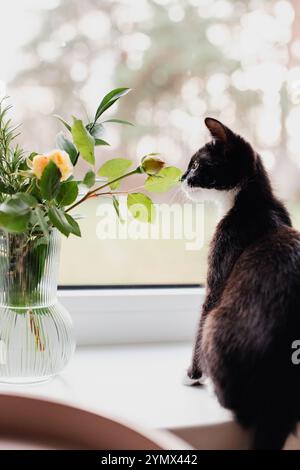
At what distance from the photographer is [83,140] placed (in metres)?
0.91

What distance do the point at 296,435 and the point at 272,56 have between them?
2.67ft

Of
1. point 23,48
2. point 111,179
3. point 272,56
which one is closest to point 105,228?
point 111,179

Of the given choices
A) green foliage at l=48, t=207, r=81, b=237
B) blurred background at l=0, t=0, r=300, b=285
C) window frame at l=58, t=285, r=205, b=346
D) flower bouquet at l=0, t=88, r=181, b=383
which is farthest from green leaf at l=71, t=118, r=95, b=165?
window frame at l=58, t=285, r=205, b=346

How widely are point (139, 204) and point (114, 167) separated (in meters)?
0.08

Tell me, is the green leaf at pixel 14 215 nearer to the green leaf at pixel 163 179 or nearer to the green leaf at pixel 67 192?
the green leaf at pixel 67 192

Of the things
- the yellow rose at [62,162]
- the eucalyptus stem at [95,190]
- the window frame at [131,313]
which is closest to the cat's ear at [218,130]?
the eucalyptus stem at [95,190]

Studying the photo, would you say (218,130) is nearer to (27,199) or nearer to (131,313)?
(27,199)

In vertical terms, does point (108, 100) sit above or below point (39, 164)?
above

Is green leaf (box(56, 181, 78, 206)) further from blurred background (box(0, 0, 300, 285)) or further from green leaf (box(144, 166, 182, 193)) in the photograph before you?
blurred background (box(0, 0, 300, 285))

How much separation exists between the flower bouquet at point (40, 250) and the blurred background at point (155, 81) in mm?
203

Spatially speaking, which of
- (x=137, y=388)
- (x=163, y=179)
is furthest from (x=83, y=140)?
(x=137, y=388)

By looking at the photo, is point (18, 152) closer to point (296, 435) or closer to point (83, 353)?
point (83, 353)

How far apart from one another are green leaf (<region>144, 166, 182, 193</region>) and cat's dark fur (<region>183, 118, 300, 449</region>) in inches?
1.5

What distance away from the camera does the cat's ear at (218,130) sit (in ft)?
3.12
